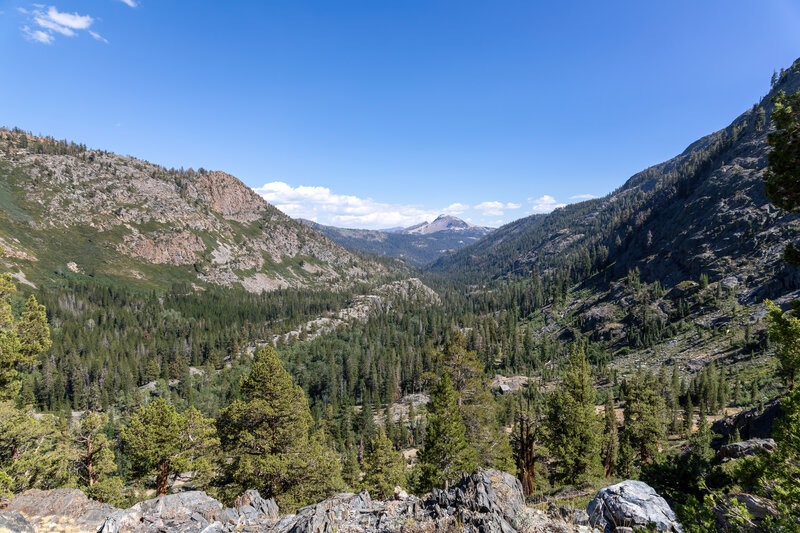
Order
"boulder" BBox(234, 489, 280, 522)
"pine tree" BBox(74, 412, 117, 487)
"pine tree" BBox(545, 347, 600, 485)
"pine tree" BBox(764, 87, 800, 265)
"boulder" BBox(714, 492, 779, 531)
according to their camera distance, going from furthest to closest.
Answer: "pine tree" BBox(545, 347, 600, 485), "pine tree" BBox(74, 412, 117, 487), "boulder" BBox(234, 489, 280, 522), "pine tree" BBox(764, 87, 800, 265), "boulder" BBox(714, 492, 779, 531)

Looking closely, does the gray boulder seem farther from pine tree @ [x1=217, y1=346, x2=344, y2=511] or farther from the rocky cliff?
pine tree @ [x1=217, y1=346, x2=344, y2=511]

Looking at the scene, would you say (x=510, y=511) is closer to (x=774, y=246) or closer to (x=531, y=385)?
(x=531, y=385)

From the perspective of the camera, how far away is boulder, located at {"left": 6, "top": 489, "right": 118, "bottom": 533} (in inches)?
615

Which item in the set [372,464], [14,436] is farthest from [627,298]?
[14,436]

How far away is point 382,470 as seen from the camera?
39.3 m

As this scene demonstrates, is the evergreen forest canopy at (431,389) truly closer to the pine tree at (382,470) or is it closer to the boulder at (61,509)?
the pine tree at (382,470)

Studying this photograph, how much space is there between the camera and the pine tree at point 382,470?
1478 inches

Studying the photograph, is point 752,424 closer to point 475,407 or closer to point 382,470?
point 475,407

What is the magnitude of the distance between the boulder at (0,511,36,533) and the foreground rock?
3.74 ft

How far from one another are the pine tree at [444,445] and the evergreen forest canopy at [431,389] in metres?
0.12

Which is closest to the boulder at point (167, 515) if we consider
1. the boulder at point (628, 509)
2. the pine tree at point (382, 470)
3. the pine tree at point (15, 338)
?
the pine tree at point (15, 338)

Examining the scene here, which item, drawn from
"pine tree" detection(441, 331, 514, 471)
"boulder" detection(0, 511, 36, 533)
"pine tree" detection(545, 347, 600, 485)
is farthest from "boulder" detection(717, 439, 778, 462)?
"boulder" detection(0, 511, 36, 533)

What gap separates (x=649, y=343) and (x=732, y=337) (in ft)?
82.8

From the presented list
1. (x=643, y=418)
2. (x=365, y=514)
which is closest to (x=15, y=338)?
(x=365, y=514)
